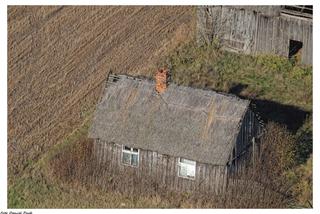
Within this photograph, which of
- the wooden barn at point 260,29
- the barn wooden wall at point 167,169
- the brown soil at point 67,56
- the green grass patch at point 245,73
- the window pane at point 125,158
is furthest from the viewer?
the wooden barn at point 260,29

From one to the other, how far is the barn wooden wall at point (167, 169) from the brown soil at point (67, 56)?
149 inches

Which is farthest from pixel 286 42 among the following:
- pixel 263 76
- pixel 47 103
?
pixel 47 103

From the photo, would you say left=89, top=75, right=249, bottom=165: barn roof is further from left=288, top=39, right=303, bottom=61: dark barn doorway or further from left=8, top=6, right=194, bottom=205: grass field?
left=288, top=39, right=303, bottom=61: dark barn doorway

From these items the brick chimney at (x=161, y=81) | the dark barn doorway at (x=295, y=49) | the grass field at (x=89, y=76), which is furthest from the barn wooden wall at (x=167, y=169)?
the dark barn doorway at (x=295, y=49)

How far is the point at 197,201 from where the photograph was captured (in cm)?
4325

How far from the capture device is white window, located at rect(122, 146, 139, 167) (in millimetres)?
43844

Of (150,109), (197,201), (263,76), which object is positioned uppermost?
(263,76)

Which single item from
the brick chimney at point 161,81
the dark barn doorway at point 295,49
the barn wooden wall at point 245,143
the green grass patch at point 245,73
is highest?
the dark barn doorway at point 295,49

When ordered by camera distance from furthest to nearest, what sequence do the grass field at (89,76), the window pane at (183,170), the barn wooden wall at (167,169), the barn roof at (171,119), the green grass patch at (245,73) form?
the green grass patch at (245,73) → the grass field at (89,76) → the window pane at (183,170) → the barn wooden wall at (167,169) → the barn roof at (171,119)

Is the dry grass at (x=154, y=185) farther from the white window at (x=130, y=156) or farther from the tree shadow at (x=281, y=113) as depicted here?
the tree shadow at (x=281, y=113)

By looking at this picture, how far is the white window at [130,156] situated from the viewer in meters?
A: 43.8

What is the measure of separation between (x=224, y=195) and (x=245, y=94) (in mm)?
8964

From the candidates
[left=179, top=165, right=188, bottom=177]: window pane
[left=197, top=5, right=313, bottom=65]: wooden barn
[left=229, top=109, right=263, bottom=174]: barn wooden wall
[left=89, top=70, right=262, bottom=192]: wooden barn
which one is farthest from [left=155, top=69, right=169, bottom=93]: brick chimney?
[left=197, top=5, right=313, bottom=65]: wooden barn

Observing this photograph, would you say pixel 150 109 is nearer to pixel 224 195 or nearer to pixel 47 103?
pixel 224 195
